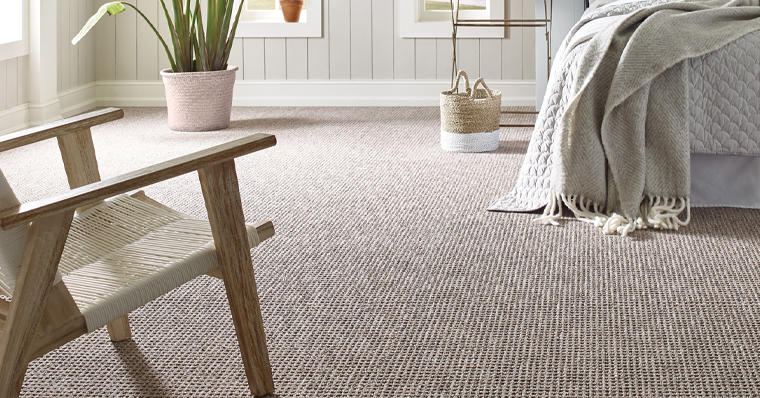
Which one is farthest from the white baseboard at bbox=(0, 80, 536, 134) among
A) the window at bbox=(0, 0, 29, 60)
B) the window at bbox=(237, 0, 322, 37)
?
the window at bbox=(0, 0, 29, 60)

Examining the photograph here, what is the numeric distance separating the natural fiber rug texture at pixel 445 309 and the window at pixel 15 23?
1.32 m

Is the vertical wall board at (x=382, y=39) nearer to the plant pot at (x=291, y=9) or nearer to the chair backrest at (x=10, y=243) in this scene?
the plant pot at (x=291, y=9)

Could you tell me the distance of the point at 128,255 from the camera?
162 centimetres

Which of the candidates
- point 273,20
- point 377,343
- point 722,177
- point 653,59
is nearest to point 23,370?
point 377,343

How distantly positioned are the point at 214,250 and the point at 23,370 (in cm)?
37

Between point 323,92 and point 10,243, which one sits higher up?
point 323,92

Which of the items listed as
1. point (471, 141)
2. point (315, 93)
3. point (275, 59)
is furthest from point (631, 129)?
point (275, 59)

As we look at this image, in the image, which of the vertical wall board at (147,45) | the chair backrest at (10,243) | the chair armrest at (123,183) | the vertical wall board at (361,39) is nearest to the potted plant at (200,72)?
the vertical wall board at (147,45)

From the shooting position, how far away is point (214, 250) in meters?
1.58

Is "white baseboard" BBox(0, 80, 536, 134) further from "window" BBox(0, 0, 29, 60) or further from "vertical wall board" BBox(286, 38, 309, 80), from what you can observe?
"window" BBox(0, 0, 29, 60)

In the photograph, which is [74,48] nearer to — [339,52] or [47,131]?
[339,52]

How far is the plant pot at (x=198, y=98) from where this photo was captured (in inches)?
176

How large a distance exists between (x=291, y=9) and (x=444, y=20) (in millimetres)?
902

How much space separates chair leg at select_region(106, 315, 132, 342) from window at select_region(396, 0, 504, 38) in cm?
361
